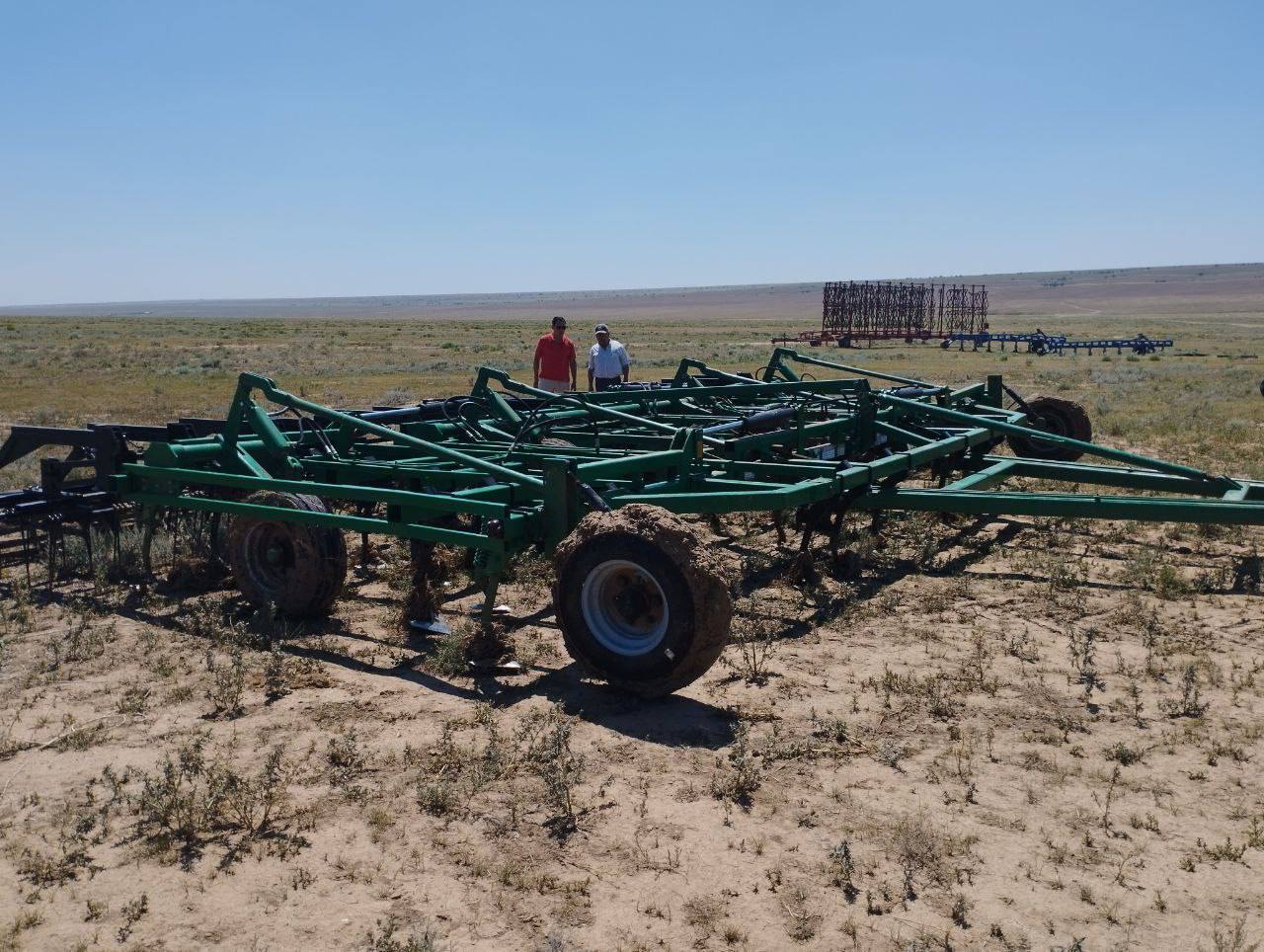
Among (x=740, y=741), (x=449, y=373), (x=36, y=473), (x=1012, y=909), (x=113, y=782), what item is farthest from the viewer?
(x=449, y=373)

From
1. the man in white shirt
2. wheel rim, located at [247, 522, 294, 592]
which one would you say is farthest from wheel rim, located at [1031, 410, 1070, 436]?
wheel rim, located at [247, 522, 294, 592]

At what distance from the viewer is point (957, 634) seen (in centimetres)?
612

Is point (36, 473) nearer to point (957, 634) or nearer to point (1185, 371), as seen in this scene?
point (957, 634)

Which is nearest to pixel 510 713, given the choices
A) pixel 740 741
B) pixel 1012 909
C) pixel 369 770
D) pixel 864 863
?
pixel 369 770

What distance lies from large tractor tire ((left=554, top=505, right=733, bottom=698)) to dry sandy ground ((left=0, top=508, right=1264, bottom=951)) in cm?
24

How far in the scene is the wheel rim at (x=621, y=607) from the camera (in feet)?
16.5

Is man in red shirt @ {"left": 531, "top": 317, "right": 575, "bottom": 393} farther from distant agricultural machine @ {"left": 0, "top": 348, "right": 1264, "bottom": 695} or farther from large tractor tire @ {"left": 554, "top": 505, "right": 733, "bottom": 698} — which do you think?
large tractor tire @ {"left": 554, "top": 505, "right": 733, "bottom": 698}

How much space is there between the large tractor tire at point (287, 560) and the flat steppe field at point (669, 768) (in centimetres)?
19

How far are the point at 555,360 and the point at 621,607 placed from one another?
6.51 meters

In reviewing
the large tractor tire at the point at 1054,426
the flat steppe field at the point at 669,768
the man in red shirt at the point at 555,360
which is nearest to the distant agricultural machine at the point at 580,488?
the flat steppe field at the point at 669,768

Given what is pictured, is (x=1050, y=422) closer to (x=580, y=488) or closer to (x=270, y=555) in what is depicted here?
(x=580, y=488)

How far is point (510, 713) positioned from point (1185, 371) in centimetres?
2742

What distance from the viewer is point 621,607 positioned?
200 inches

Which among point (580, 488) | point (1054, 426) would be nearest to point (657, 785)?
point (580, 488)
